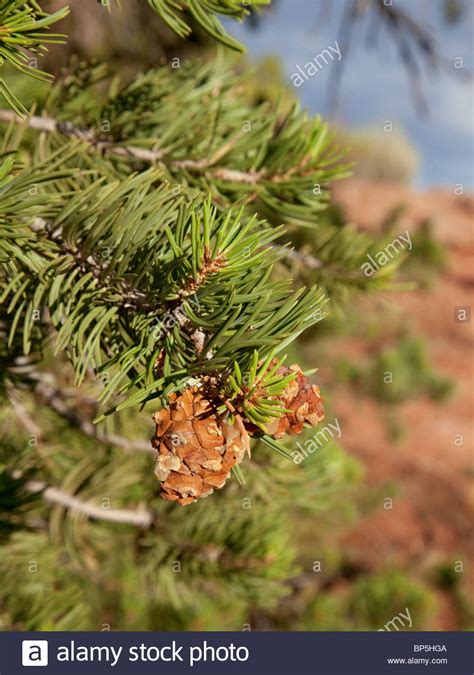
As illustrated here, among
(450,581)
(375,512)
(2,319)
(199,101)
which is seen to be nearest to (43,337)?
(2,319)

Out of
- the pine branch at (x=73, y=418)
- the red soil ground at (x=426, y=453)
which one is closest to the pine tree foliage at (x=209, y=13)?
the pine branch at (x=73, y=418)

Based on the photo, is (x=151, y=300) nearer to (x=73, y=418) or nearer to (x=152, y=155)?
(x=152, y=155)

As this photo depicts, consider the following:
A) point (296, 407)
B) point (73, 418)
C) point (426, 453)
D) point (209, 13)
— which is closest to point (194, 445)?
point (296, 407)

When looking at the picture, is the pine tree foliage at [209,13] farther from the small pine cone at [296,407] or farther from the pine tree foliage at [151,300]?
the small pine cone at [296,407]

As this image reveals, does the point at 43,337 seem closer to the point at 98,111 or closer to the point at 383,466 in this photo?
the point at 98,111

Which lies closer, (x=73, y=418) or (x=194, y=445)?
(x=194, y=445)

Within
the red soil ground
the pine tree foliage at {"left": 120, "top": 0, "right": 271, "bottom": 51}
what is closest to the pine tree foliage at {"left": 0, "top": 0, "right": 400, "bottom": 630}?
the pine tree foliage at {"left": 120, "top": 0, "right": 271, "bottom": 51}
